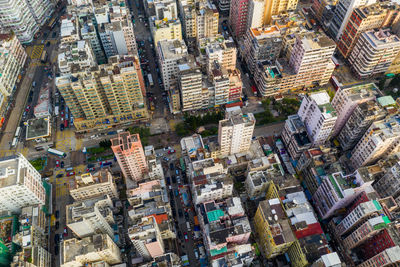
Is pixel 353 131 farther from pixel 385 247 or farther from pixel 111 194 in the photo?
pixel 111 194

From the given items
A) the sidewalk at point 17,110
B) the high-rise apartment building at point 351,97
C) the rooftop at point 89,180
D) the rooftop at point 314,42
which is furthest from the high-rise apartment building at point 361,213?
the sidewalk at point 17,110

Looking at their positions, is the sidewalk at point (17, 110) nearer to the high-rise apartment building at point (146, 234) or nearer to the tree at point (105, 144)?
the tree at point (105, 144)

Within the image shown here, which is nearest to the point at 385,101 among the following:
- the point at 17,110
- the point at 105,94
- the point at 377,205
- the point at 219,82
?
the point at 377,205

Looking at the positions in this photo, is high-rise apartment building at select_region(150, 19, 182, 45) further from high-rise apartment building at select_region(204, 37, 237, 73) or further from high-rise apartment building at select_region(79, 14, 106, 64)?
high-rise apartment building at select_region(79, 14, 106, 64)

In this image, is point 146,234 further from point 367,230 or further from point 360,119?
point 360,119

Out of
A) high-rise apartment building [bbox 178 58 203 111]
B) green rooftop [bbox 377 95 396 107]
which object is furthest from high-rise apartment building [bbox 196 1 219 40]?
green rooftop [bbox 377 95 396 107]
